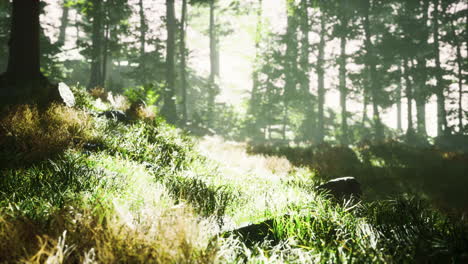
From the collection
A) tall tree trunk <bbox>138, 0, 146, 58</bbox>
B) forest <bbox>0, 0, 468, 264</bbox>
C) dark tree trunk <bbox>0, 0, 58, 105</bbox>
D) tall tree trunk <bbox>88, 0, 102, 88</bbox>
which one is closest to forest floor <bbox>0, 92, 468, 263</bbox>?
forest <bbox>0, 0, 468, 264</bbox>

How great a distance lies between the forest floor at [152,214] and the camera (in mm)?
2197

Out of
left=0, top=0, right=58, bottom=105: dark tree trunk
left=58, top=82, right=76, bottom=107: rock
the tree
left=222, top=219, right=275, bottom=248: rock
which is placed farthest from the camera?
the tree

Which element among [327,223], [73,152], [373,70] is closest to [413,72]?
[373,70]

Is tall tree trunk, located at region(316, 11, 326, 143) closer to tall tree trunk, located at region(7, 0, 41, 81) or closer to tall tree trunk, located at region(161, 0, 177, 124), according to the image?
tall tree trunk, located at region(161, 0, 177, 124)

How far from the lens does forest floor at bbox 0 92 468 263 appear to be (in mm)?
2197

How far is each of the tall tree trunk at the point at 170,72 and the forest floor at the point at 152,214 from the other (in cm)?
1228

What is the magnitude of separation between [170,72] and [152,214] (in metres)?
18.4

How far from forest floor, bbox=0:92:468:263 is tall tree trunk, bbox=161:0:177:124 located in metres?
12.3

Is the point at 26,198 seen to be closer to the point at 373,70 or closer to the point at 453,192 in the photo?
the point at 453,192

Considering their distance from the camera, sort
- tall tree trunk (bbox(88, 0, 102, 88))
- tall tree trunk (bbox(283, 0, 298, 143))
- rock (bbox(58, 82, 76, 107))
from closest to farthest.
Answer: rock (bbox(58, 82, 76, 107)) < tall tree trunk (bbox(88, 0, 102, 88)) < tall tree trunk (bbox(283, 0, 298, 143))

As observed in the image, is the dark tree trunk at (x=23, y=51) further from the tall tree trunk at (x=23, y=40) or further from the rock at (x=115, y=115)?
the rock at (x=115, y=115)

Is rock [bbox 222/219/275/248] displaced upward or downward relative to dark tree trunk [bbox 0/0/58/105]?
downward

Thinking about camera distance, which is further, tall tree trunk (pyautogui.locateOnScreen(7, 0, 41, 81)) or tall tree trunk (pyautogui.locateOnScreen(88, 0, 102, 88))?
tall tree trunk (pyautogui.locateOnScreen(88, 0, 102, 88))

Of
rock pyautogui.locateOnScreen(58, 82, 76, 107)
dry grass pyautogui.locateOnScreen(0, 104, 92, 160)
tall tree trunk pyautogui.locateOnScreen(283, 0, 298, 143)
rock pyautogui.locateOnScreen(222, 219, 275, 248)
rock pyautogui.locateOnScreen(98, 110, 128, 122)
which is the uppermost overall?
tall tree trunk pyautogui.locateOnScreen(283, 0, 298, 143)
